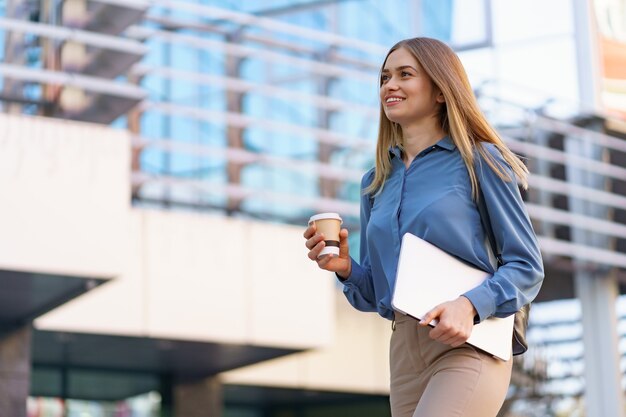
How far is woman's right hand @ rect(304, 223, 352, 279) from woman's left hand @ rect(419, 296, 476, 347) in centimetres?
39

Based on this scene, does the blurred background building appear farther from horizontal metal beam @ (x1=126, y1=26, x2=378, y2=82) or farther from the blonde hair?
the blonde hair

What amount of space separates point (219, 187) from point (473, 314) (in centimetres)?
1191

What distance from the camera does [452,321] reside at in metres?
3.12

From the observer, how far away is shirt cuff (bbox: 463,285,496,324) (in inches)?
126

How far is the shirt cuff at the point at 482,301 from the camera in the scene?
320 cm

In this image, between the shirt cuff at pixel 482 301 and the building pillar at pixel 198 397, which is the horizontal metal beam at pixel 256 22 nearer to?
the building pillar at pixel 198 397

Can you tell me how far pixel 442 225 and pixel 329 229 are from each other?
298mm

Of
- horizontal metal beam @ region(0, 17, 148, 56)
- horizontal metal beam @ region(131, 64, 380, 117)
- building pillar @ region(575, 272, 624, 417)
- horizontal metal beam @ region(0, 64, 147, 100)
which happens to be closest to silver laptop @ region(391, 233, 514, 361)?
horizontal metal beam @ region(0, 64, 147, 100)

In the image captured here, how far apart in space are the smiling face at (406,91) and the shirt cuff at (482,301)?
0.56m

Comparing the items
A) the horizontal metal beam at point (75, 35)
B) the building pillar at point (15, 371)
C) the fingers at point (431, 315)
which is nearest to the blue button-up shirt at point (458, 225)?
the fingers at point (431, 315)

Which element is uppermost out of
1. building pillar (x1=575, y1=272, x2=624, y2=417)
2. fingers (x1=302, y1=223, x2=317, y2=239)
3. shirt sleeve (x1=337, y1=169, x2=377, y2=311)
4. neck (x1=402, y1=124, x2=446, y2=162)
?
building pillar (x1=575, y1=272, x2=624, y2=417)

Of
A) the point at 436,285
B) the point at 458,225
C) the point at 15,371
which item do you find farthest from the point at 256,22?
the point at 436,285

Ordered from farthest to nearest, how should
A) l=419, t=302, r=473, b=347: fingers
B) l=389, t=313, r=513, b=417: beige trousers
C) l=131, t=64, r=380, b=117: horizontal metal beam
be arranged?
l=131, t=64, r=380, b=117: horizontal metal beam → l=389, t=313, r=513, b=417: beige trousers → l=419, t=302, r=473, b=347: fingers

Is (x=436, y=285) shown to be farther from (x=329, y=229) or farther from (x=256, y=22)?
(x=256, y=22)
